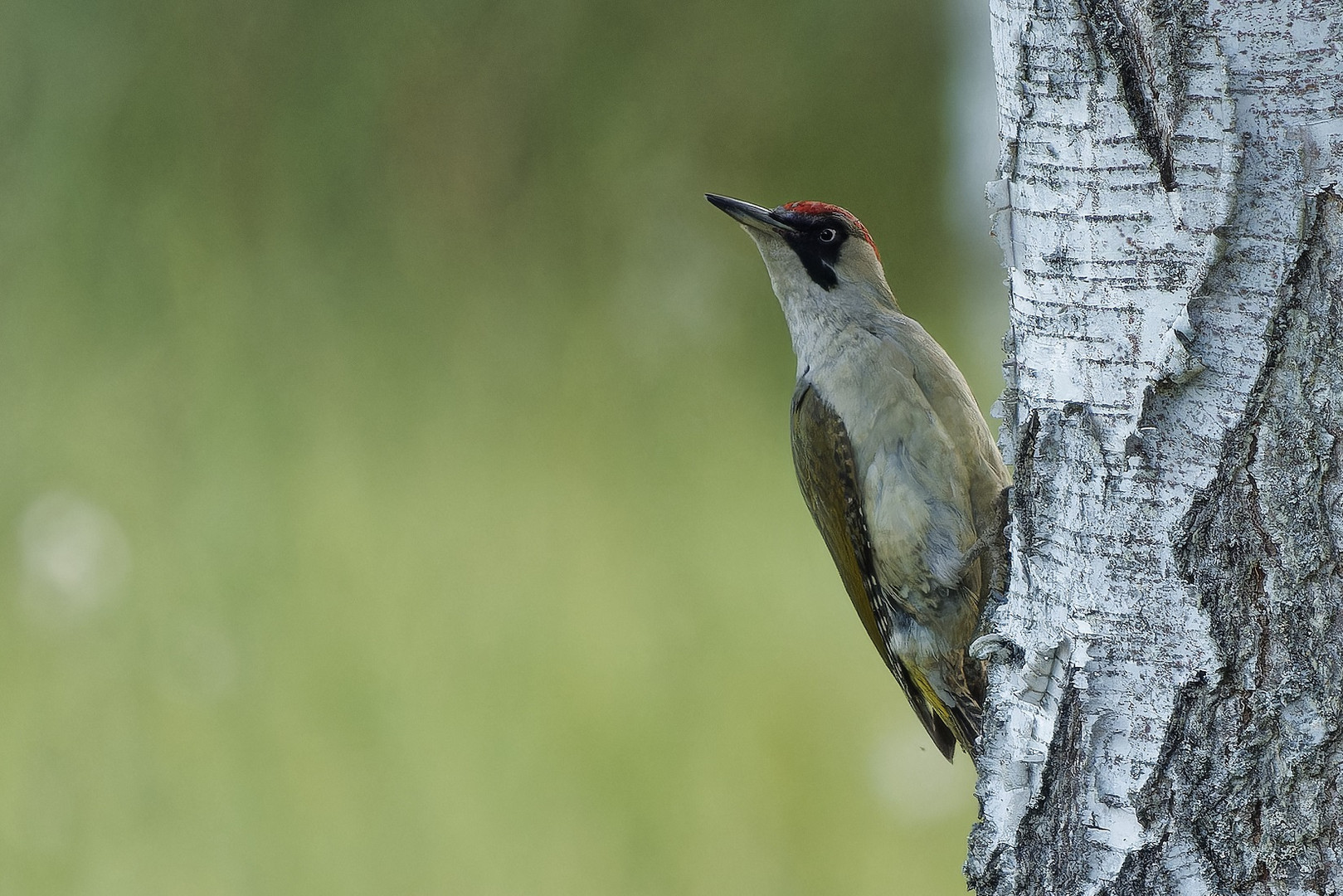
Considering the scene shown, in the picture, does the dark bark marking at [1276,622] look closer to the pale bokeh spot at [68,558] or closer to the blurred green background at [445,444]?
the blurred green background at [445,444]

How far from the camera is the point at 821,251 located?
76.1 inches

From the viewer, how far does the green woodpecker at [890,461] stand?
1743 mm

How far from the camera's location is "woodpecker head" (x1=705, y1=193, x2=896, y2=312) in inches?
75.7

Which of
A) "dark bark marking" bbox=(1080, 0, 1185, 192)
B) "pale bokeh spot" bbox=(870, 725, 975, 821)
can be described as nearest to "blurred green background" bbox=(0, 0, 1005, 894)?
"pale bokeh spot" bbox=(870, 725, 975, 821)

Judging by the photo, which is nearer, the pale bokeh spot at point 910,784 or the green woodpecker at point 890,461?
the green woodpecker at point 890,461

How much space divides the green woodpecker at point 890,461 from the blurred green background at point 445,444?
138 cm

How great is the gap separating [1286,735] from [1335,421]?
246 mm

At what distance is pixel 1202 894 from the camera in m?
0.94

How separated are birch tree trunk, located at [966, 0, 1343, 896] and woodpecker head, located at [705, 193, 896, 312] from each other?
2.90ft

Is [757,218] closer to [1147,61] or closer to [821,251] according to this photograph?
[821,251]

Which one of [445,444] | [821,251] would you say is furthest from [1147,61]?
[445,444]

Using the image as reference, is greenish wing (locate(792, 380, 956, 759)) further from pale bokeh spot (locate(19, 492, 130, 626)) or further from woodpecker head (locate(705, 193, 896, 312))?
pale bokeh spot (locate(19, 492, 130, 626))

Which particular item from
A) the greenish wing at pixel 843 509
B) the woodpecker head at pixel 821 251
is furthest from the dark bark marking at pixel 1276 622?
the woodpecker head at pixel 821 251

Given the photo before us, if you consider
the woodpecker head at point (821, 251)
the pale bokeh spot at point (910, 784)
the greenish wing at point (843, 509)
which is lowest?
the pale bokeh spot at point (910, 784)
